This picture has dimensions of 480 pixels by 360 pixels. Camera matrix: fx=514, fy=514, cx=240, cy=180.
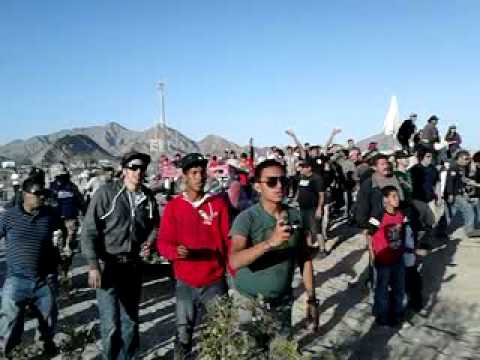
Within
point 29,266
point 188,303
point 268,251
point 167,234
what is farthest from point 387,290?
point 29,266

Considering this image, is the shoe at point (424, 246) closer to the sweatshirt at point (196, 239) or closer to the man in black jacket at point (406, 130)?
the man in black jacket at point (406, 130)

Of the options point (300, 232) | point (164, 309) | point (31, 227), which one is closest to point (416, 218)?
Answer: point (164, 309)

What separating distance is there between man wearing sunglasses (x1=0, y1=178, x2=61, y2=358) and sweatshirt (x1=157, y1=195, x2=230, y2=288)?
149 centimetres

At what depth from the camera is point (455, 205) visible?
11016mm

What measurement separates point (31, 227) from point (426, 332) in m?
4.70

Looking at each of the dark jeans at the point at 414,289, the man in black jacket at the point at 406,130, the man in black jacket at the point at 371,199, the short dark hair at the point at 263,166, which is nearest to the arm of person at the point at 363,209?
the man in black jacket at the point at 371,199

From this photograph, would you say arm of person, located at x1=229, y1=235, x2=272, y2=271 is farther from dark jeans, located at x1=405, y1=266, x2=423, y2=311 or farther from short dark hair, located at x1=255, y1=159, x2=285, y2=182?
dark jeans, located at x1=405, y1=266, x2=423, y2=311

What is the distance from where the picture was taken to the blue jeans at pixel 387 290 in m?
6.11

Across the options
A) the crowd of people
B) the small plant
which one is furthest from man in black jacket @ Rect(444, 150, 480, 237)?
the small plant

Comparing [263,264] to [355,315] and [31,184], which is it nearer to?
[31,184]

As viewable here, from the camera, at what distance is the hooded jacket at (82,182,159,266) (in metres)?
4.09

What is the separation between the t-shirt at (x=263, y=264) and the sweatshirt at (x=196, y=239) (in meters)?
0.55

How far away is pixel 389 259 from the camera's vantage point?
6039 millimetres

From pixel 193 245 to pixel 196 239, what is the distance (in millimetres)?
52
